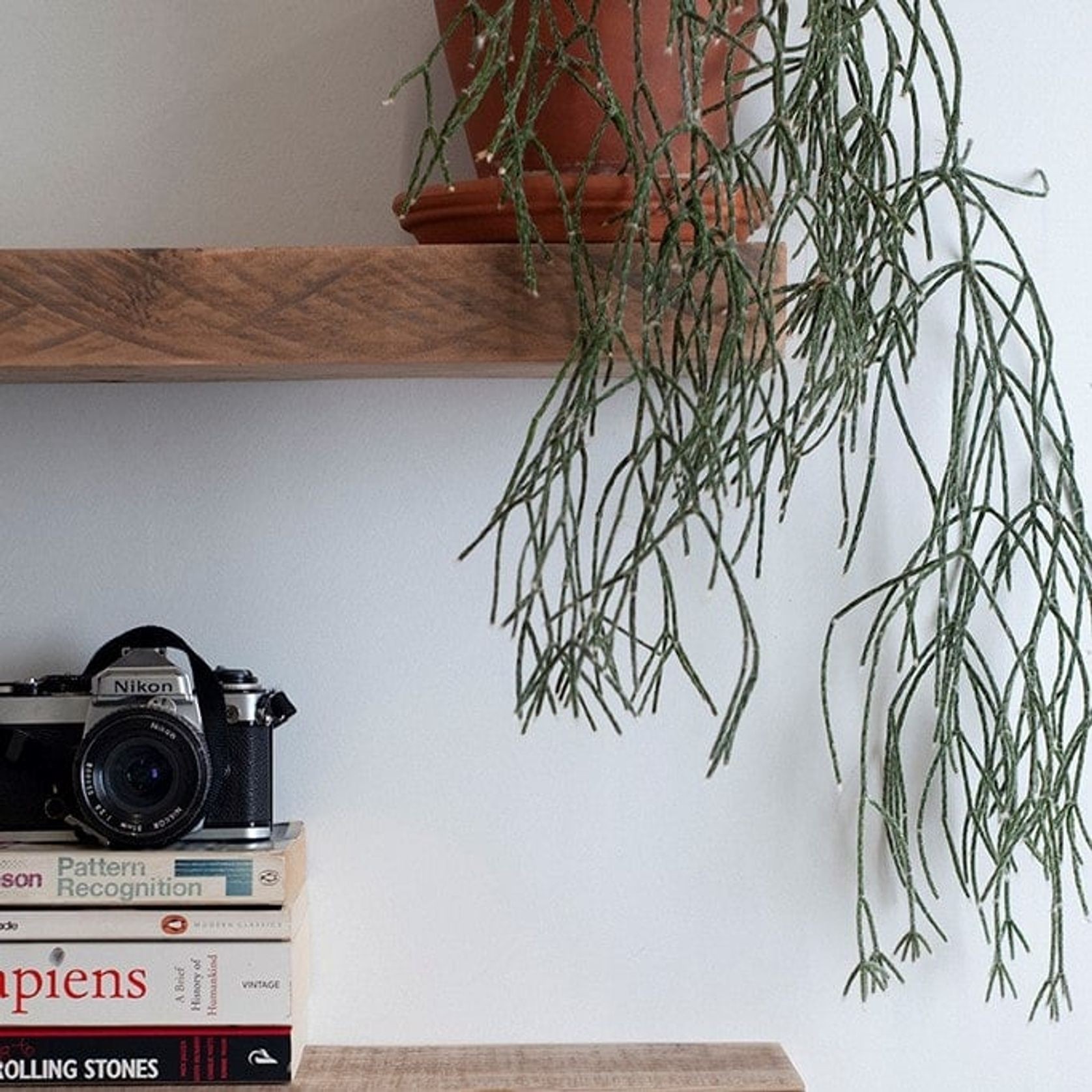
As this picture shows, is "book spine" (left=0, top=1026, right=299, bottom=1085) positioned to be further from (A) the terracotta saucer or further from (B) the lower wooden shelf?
(A) the terracotta saucer

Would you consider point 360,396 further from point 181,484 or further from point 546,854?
point 546,854

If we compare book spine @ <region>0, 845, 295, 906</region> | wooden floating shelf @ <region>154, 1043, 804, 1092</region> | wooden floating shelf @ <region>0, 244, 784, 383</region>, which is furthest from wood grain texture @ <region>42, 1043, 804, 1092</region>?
wooden floating shelf @ <region>0, 244, 784, 383</region>

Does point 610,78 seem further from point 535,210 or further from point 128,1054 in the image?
point 128,1054

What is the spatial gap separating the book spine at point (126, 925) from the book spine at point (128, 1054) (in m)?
0.06

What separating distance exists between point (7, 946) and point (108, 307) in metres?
0.41

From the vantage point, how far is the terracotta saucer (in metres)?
1.00

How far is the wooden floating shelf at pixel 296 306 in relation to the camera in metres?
0.98

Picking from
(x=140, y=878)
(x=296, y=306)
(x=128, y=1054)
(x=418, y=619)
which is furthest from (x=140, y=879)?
(x=296, y=306)

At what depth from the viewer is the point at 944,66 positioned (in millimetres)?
1191

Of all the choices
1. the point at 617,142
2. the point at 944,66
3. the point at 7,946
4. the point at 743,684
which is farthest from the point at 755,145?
the point at 7,946

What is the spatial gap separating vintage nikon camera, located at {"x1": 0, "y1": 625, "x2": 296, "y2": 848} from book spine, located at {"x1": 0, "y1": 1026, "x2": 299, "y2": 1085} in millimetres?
122

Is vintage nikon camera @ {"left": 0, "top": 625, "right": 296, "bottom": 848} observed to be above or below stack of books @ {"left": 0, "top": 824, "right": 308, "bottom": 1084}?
above

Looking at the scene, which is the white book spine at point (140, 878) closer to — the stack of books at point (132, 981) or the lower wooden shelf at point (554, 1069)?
the stack of books at point (132, 981)

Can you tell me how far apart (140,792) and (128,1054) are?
6.5 inches
